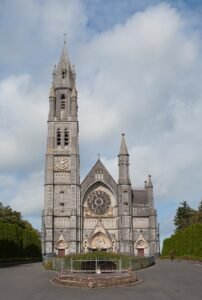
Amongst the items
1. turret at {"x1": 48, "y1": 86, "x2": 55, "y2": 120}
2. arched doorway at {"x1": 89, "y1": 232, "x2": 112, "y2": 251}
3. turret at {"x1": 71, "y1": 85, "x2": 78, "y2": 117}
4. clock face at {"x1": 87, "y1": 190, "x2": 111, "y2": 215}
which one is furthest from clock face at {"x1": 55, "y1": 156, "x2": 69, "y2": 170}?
arched doorway at {"x1": 89, "y1": 232, "x2": 112, "y2": 251}

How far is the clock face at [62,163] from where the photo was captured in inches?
2571

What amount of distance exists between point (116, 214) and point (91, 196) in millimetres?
4955

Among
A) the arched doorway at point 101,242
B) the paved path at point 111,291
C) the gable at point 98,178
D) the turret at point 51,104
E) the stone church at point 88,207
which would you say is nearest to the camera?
the paved path at point 111,291

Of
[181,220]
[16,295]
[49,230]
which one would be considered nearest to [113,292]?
[16,295]

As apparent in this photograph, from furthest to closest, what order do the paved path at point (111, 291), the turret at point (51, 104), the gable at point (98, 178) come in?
the turret at point (51, 104) < the gable at point (98, 178) < the paved path at point (111, 291)

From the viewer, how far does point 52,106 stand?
70.1m

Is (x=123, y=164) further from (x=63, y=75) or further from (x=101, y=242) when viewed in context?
A: (x=63, y=75)

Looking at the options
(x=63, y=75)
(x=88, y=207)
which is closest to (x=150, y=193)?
(x=88, y=207)

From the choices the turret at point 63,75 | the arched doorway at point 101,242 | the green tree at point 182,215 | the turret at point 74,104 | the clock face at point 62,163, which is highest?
the turret at point 63,75

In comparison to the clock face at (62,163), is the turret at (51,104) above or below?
above

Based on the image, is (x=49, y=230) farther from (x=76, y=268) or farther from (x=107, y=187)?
(x=76, y=268)

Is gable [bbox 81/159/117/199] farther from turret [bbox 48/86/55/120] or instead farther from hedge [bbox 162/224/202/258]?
hedge [bbox 162/224/202/258]

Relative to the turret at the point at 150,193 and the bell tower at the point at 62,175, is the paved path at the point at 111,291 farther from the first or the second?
the turret at the point at 150,193

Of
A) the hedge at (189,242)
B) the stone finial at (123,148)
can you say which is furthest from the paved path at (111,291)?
the stone finial at (123,148)
